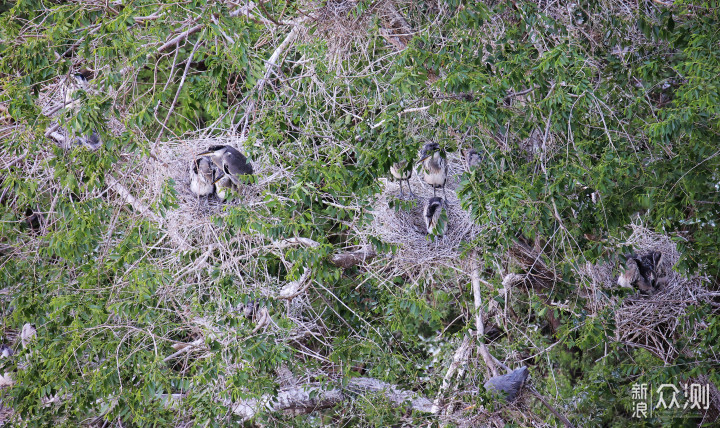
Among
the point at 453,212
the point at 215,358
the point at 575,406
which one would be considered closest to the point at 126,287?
the point at 215,358

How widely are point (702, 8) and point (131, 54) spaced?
11.7ft

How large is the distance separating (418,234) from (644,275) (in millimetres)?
1826

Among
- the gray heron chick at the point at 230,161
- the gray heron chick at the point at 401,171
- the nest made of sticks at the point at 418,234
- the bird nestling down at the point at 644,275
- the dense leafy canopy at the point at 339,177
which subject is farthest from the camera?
the bird nestling down at the point at 644,275

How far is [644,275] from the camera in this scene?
6.18m

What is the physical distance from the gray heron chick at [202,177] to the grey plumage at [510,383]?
2166 mm

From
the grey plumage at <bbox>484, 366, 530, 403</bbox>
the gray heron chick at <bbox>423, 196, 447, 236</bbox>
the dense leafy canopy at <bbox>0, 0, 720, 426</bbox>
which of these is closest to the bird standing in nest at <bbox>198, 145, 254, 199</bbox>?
the dense leafy canopy at <bbox>0, 0, 720, 426</bbox>

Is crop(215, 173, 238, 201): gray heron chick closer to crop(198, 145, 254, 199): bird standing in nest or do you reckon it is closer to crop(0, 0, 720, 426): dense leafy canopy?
crop(198, 145, 254, 199): bird standing in nest

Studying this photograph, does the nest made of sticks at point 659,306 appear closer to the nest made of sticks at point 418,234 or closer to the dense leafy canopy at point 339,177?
the dense leafy canopy at point 339,177

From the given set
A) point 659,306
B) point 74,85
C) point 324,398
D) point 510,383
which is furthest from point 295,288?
point 659,306

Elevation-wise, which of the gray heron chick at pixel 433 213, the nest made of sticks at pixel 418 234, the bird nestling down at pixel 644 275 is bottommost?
the bird nestling down at pixel 644 275

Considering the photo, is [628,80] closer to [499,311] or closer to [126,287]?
[499,311]

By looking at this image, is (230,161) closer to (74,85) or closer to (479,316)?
(74,85)

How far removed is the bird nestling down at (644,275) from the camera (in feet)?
20.0

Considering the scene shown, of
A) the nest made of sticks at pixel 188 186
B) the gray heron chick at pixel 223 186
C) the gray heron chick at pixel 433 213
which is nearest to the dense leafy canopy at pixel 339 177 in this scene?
the nest made of sticks at pixel 188 186
